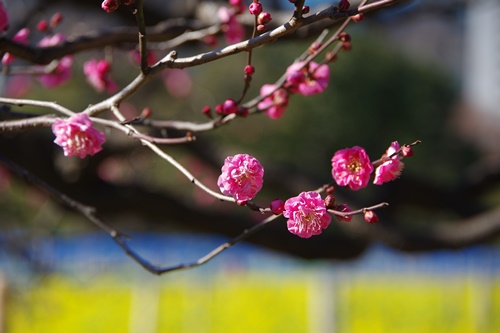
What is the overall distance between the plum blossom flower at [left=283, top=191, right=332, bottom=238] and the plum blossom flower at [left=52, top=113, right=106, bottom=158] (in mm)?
278

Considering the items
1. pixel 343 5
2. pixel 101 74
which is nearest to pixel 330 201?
pixel 343 5

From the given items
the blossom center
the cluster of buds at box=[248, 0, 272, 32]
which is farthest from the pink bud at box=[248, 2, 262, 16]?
the blossom center

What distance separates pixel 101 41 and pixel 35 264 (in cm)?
170

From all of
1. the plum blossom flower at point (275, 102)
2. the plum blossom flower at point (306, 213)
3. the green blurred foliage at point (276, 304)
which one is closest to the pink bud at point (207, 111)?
the plum blossom flower at point (275, 102)

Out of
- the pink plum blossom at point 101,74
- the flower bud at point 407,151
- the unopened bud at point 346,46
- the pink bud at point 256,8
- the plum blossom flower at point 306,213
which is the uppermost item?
the pink plum blossom at point 101,74

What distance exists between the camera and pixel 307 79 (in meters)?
1.26

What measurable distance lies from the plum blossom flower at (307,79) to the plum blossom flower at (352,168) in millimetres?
329

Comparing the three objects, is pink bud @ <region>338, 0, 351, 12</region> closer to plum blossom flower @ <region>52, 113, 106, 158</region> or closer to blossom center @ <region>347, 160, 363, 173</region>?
blossom center @ <region>347, 160, 363, 173</region>

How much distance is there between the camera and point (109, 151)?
266 cm

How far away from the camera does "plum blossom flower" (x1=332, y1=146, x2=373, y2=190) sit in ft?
3.02

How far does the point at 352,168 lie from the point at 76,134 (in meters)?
0.38

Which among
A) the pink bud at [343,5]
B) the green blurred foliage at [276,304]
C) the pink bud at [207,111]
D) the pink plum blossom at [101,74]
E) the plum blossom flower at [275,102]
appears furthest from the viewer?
the green blurred foliage at [276,304]

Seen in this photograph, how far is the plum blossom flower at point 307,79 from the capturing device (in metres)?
1.24

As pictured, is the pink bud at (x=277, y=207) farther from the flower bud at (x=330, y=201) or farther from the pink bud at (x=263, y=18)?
the pink bud at (x=263, y=18)
